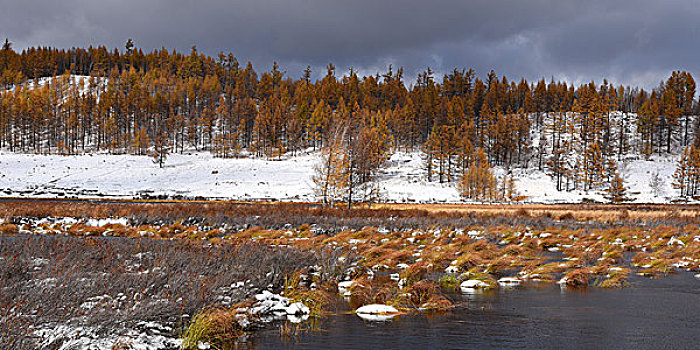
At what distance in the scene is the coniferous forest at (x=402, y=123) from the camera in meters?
86.0

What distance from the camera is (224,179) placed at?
77188 millimetres

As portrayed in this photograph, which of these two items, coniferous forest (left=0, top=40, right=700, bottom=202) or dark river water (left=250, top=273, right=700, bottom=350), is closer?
dark river water (left=250, top=273, right=700, bottom=350)

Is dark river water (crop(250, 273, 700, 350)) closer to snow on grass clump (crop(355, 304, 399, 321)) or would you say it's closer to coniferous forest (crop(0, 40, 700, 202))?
snow on grass clump (crop(355, 304, 399, 321))

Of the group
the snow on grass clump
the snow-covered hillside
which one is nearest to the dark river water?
the snow on grass clump

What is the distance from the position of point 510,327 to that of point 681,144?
121158 millimetres

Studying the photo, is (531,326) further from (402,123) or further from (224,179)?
(402,123)

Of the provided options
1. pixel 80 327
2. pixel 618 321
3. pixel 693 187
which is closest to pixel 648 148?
pixel 693 187

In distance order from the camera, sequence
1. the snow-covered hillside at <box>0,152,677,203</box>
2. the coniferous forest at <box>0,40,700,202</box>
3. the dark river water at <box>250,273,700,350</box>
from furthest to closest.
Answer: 1. the coniferous forest at <box>0,40,700,202</box>
2. the snow-covered hillside at <box>0,152,677,203</box>
3. the dark river water at <box>250,273,700,350</box>

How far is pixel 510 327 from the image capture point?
8.64m

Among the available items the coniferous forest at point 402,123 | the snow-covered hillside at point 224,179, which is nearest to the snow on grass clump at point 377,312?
the snow-covered hillside at point 224,179

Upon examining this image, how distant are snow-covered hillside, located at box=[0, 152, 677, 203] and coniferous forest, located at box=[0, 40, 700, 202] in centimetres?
364

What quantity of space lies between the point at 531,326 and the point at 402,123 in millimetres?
98368

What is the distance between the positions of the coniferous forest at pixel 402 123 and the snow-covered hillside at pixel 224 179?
3639 millimetres

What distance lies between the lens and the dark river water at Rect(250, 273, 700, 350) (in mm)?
7746
